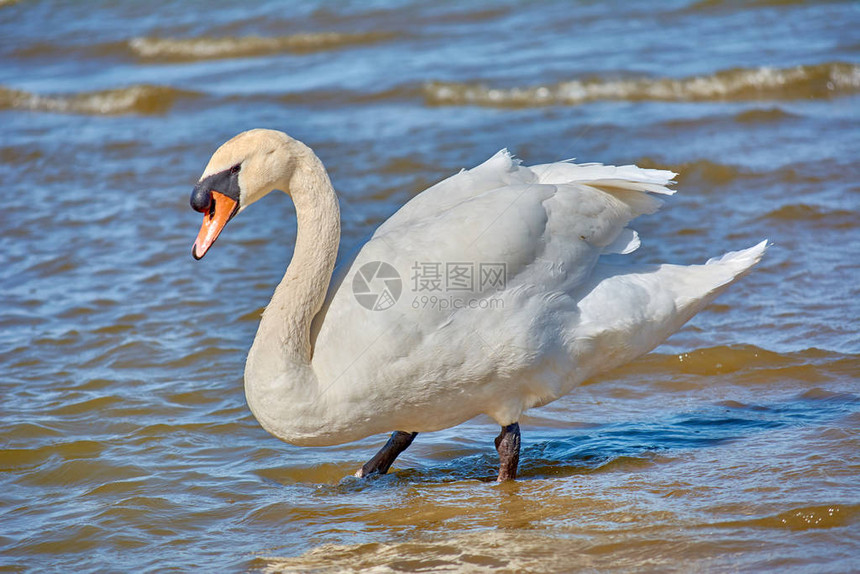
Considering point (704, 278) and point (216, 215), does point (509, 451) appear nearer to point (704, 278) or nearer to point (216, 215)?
point (704, 278)

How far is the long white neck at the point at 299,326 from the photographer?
4.36 m

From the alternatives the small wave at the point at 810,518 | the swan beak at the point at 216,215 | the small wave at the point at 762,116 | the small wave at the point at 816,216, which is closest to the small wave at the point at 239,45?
the small wave at the point at 762,116

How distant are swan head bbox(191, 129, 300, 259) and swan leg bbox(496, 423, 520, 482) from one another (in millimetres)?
1572

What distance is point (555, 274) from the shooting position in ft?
15.4

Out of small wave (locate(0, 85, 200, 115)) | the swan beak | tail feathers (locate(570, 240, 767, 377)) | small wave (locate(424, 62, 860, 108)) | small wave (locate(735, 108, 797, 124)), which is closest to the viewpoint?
the swan beak

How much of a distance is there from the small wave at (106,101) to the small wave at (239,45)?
2839 mm

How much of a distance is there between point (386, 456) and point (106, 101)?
34.6 ft

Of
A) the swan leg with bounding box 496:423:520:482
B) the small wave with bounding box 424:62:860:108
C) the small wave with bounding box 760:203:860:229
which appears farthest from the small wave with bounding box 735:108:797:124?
the swan leg with bounding box 496:423:520:482

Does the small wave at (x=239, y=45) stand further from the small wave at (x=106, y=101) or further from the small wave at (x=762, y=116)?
the small wave at (x=762, y=116)

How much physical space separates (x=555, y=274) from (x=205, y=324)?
3.16m

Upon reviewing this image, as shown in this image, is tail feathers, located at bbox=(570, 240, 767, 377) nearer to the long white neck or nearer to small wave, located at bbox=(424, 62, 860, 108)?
the long white neck

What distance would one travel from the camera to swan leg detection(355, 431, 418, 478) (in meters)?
5.07

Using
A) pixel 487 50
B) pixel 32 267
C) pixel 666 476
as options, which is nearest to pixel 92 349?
pixel 32 267

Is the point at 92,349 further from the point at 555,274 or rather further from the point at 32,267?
the point at 555,274
